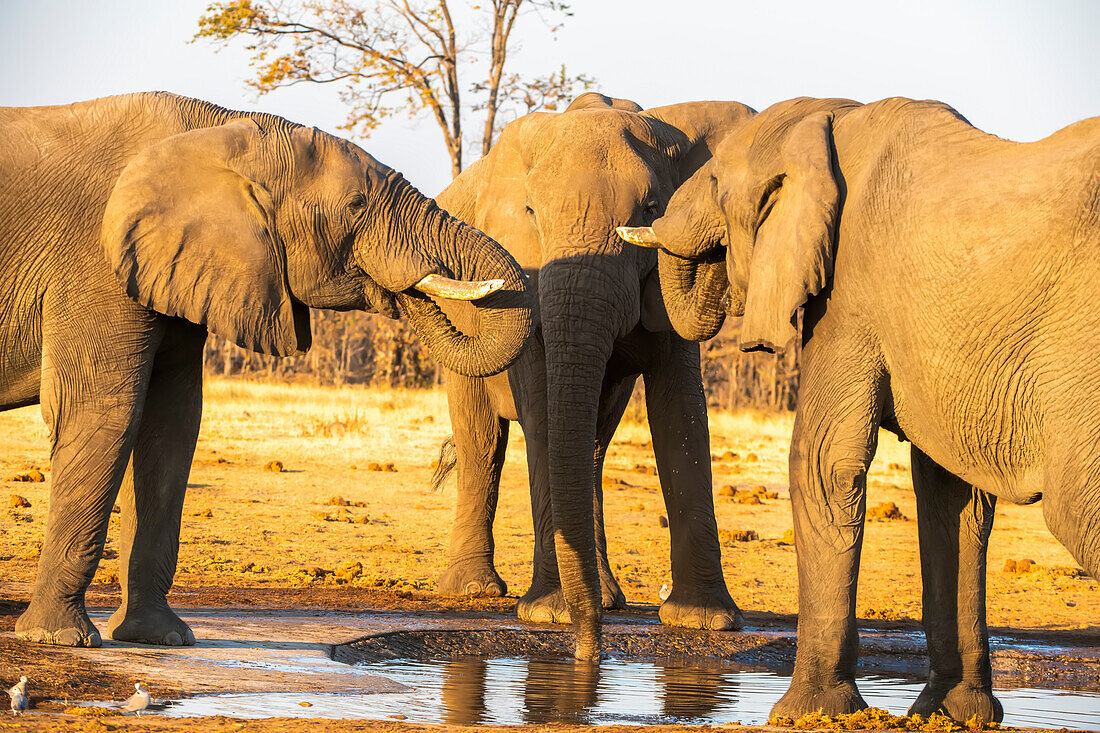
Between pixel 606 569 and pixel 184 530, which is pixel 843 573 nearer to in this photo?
pixel 606 569

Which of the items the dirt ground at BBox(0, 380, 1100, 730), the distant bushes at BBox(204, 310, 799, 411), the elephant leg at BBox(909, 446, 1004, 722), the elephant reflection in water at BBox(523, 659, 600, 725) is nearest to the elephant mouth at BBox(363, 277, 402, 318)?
the elephant reflection in water at BBox(523, 659, 600, 725)

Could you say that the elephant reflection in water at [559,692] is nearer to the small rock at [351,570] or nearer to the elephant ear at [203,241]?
the elephant ear at [203,241]

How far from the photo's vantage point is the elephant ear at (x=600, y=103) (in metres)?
9.63

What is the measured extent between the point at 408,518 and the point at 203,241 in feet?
25.0

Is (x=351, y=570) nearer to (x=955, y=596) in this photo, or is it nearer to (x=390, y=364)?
(x=955, y=596)

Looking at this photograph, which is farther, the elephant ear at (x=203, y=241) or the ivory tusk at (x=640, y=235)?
the ivory tusk at (x=640, y=235)

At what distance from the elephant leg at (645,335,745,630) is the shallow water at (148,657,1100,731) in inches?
32.8

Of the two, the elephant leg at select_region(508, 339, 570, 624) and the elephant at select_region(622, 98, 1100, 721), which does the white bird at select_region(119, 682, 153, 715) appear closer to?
the elephant at select_region(622, 98, 1100, 721)

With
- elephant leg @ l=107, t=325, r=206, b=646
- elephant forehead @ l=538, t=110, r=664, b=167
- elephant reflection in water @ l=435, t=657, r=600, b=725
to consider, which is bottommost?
elephant reflection in water @ l=435, t=657, r=600, b=725

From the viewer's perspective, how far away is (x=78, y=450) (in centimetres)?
645

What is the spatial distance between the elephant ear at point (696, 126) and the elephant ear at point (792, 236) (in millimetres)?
2937

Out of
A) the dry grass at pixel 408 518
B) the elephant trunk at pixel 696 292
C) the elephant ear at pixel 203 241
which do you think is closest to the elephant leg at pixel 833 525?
the elephant trunk at pixel 696 292

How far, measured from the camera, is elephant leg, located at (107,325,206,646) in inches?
277

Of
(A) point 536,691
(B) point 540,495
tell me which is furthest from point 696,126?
(A) point 536,691
